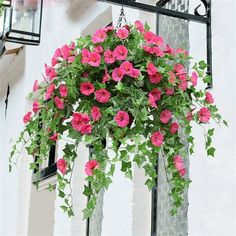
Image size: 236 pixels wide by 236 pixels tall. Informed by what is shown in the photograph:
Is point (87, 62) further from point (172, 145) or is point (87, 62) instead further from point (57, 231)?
point (57, 231)

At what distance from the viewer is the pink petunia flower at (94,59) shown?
176 centimetres

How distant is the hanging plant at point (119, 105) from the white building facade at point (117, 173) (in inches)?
10.3

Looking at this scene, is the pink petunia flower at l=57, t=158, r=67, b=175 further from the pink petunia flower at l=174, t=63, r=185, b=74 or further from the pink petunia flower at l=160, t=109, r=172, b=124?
the pink petunia flower at l=174, t=63, r=185, b=74

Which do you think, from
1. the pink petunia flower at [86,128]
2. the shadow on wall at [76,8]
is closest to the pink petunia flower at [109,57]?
the pink petunia flower at [86,128]

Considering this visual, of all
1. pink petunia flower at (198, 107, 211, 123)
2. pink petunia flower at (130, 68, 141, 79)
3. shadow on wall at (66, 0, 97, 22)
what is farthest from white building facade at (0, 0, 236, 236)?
pink petunia flower at (130, 68, 141, 79)

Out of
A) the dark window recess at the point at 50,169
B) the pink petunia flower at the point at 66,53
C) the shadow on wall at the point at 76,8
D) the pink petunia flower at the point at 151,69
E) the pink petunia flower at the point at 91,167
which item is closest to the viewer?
the pink petunia flower at the point at 91,167

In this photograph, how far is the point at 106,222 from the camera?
114 inches

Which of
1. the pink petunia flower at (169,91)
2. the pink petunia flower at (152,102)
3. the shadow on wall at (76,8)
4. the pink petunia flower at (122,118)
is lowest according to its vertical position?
the pink petunia flower at (122,118)

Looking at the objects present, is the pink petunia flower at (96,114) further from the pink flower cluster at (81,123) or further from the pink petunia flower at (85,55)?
the pink petunia flower at (85,55)

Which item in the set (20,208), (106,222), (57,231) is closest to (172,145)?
(106,222)

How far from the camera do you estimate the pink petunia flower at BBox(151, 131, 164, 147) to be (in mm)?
1716

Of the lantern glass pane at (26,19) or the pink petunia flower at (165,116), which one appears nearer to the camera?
the pink petunia flower at (165,116)

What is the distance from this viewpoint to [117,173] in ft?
9.43

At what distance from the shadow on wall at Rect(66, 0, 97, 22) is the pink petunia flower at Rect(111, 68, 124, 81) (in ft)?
6.61
